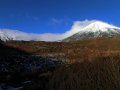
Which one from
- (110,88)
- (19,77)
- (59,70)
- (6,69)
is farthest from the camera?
(6,69)

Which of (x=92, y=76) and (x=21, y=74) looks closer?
(x=92, y=76)

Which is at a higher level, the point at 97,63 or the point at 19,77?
the point at 97,63

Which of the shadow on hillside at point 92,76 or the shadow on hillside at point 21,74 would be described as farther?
the shadow on hillside at point 21,74

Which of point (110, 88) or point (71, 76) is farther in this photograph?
point (71, 76)

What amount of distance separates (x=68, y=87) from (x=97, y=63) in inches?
40.1

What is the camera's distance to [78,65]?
30.7 feet

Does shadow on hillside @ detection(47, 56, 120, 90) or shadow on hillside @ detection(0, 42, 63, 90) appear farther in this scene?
shadow on hillside @ detection(0, 42, 63, 90)

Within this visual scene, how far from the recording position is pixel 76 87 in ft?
29.3

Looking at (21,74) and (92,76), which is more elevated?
(92,76)

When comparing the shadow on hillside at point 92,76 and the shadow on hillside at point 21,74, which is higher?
the shadow on hillside at point 92,76

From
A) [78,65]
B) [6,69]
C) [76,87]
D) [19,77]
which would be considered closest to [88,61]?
[78,65]

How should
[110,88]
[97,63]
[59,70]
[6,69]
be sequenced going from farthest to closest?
Result: [6,69], [59,70], [97,63], [110,88]

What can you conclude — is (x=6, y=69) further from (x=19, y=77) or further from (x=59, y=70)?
(x=59, y=70)

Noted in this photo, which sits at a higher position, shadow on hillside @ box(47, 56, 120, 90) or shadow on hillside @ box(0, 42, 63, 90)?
shadow on hillside @ box(47, 56, 120, 90)
